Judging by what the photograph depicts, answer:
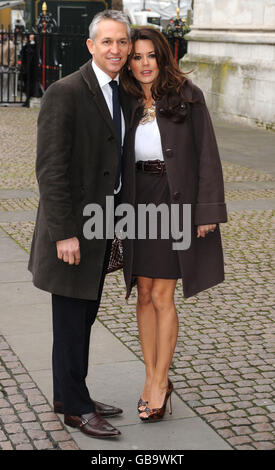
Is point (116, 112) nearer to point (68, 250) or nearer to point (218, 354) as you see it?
point (68, 250)

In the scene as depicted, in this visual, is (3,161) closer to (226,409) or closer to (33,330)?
(33,330)

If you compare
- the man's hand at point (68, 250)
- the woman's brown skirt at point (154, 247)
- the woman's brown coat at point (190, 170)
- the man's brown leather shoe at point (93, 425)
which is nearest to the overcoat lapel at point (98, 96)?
the woman's brown coat at point (190, 170)

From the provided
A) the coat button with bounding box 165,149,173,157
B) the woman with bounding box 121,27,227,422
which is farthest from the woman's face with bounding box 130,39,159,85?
the coat button with bounding box 165,149,173,157

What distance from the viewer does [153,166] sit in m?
3.78

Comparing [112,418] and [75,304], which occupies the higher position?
[75,304]

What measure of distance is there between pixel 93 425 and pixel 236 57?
13.9 metres

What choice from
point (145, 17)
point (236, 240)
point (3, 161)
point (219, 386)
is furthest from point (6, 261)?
point (145, 17)

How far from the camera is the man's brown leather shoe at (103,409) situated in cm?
394

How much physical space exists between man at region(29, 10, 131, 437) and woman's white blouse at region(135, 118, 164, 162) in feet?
0.30

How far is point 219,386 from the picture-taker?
438cm

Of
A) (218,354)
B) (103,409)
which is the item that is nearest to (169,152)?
(103,409)

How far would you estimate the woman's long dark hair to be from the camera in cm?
369
